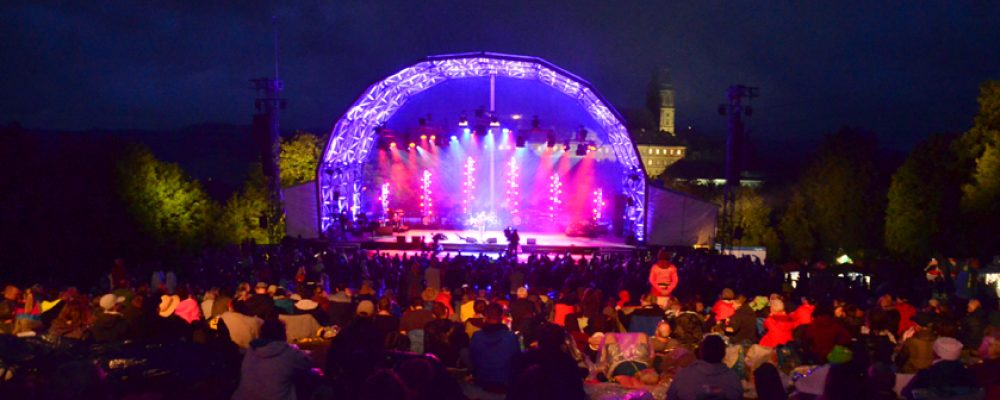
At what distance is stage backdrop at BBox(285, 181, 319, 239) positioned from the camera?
77.5ft

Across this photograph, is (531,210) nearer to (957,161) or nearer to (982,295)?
(957,161)

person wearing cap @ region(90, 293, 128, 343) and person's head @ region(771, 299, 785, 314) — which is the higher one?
person's head @ region(771, 299, 785, 314)

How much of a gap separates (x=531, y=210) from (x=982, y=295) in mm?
17520

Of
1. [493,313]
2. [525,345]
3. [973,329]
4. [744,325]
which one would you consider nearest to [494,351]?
[493,313]

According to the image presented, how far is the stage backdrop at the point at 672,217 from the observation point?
74.7ft

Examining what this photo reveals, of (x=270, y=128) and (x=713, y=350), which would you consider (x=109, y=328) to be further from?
(x=270, y=128)

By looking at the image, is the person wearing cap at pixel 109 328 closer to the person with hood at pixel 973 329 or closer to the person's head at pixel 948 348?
the person's head at pixel 948 348

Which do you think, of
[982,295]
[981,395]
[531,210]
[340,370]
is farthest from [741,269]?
[531,210]

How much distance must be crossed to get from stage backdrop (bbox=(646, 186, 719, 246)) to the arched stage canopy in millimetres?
381

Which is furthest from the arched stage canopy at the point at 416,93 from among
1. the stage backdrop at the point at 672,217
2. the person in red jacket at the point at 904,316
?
the person in red jacket at the point at 904,316

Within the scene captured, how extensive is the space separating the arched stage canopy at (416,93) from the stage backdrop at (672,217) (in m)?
0.38

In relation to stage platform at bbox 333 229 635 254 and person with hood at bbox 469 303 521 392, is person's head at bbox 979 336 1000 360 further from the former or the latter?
stage platform at bbox 333 229 635 254

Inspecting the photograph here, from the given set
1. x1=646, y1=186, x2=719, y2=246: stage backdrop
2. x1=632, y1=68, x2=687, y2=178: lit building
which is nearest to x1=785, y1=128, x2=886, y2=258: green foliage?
x1=646, y1=186, x2=719, y2=246: stage backdrop

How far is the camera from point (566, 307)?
8.05 metres
